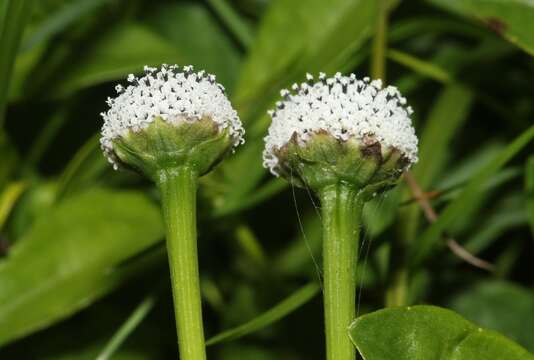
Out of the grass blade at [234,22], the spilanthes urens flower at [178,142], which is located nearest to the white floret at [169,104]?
the spilanthes urens flower at [178,142]

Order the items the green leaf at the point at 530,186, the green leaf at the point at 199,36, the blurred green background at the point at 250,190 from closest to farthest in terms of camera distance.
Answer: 1. the green leaf at the point at 530,186
2. the blurred green background at the point at 250,190
3. the green leaf at the point at 199,36

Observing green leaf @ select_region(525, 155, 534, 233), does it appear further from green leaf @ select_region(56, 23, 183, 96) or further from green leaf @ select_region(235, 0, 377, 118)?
green leaf @ select_region(56, 23, 183, 96)

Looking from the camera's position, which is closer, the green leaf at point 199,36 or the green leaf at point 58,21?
the green leaf at point 58,21

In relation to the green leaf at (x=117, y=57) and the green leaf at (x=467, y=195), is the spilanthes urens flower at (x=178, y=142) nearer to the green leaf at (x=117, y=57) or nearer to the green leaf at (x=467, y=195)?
the green leaf at (x=467, y=195)

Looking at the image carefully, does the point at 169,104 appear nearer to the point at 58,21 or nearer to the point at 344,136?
the point at 344,136

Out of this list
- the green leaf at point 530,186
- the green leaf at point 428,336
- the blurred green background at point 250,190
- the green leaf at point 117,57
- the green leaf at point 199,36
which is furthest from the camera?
the green leaf at point 199,36

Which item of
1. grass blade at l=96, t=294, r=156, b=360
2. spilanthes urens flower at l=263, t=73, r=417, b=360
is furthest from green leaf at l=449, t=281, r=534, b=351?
spilanthes urens flower at l=263, t=73, r=417, b=360

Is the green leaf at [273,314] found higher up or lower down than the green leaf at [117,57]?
lower down

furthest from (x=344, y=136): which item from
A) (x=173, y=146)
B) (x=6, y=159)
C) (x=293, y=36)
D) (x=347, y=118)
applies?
(x=6, y=159)
